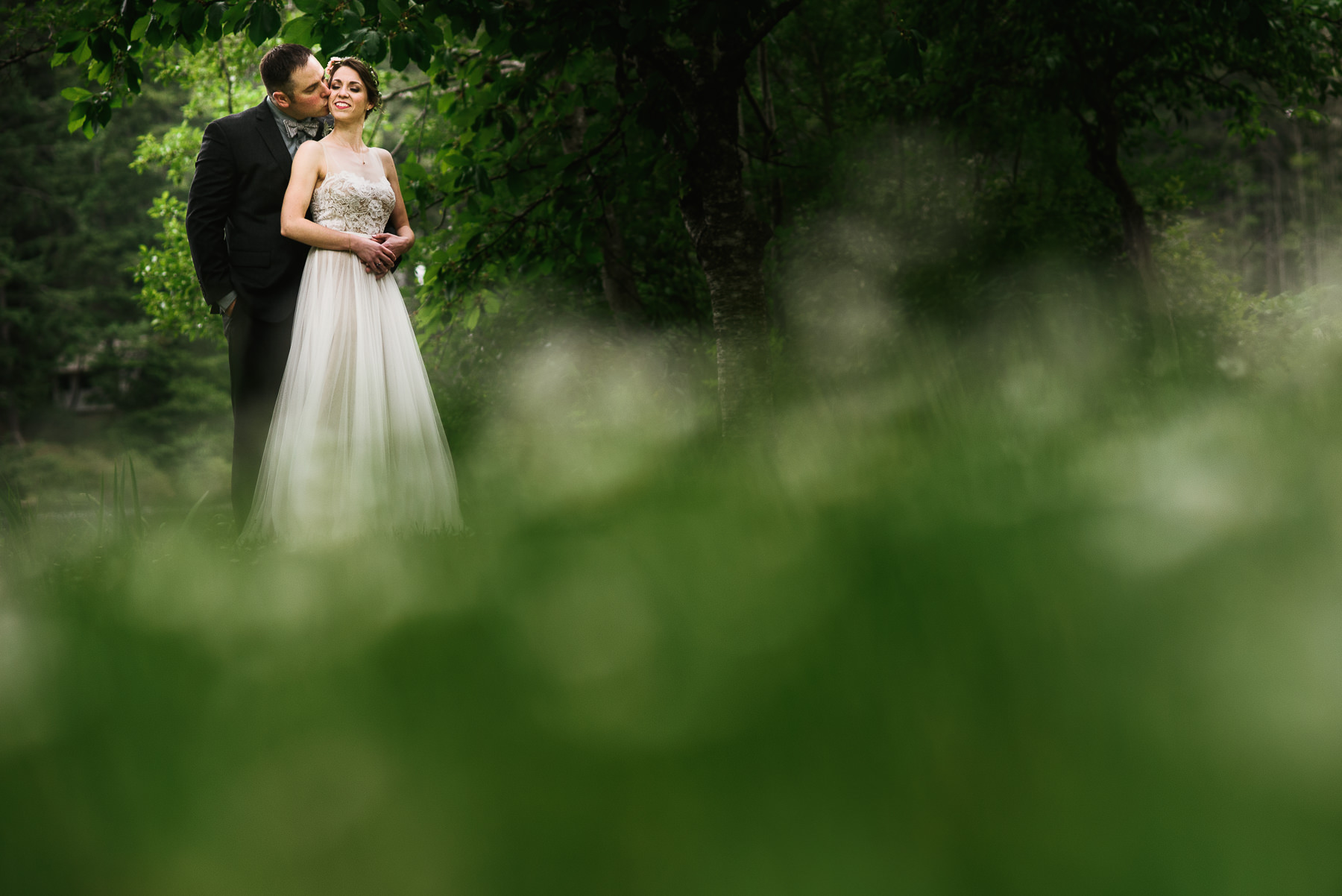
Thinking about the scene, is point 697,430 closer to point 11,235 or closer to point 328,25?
point 328,25

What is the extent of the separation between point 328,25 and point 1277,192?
55058 mm

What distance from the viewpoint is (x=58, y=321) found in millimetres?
30469

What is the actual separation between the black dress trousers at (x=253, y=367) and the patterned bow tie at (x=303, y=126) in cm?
77

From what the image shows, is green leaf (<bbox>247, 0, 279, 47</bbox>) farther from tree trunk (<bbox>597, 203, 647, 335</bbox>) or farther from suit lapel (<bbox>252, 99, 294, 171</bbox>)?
tree trunk (<bbox>597, 203, 647, 335</bbox>)

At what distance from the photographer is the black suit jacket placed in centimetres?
356

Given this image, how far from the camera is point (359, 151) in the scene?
12.1 feet

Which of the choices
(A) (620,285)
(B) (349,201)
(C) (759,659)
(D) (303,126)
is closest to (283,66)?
(D) (303,126)

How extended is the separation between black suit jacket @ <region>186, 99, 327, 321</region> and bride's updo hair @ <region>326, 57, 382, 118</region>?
368 mm

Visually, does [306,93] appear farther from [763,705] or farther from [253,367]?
[763,705]

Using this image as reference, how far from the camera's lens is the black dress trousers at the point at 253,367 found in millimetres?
3709

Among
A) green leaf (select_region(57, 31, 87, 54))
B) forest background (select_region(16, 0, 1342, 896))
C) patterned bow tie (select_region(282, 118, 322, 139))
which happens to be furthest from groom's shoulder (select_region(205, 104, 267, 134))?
forest background (select_region(16, 0, 1342, 896))

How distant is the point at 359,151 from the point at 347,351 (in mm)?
853

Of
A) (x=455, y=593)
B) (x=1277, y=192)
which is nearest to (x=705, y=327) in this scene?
(x=455, y=593)

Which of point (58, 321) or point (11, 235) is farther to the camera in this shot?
point (11, 235)
